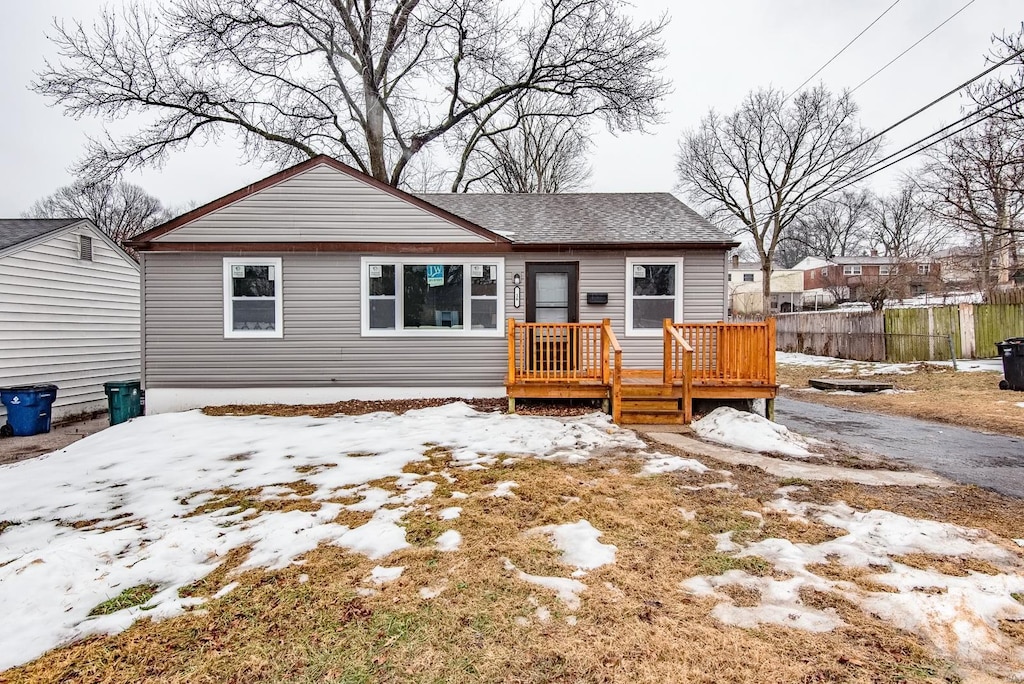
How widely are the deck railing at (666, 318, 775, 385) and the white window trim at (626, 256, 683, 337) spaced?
1.37 m

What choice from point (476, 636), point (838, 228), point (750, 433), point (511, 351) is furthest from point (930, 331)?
point (838, 228)

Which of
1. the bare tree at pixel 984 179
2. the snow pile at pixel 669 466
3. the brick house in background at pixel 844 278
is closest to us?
the snow pile at pixel 669 466

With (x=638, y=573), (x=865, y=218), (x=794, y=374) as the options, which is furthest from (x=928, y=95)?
(x=865, y=218)

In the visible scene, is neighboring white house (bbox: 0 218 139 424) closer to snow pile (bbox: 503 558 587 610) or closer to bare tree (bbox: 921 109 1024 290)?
snow pile (bbox: 503 558 587 610)

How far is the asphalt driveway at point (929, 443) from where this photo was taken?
4910 millimetres

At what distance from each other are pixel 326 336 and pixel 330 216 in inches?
84.5

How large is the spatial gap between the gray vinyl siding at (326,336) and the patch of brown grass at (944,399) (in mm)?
4108

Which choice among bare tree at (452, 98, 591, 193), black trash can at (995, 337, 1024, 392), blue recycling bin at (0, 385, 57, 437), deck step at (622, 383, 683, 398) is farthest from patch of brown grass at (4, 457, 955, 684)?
bare tree at (452, 98, 591, 193)

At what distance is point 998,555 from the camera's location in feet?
9.70

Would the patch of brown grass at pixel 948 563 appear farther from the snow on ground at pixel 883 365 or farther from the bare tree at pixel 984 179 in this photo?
the bare tree at pixel 984 179

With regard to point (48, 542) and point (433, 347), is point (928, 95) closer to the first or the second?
point (433, 347)

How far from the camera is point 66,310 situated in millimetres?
9688

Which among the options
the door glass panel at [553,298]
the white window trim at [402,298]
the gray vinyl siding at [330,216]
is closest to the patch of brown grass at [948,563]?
the door glass panel at [553,298]

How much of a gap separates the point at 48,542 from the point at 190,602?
5.49 feet
